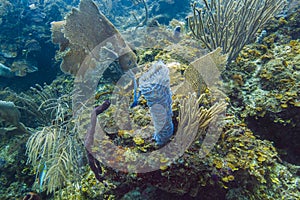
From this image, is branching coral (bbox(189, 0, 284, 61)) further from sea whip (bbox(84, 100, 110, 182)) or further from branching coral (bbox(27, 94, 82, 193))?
branching coral (bbox(27, 94, 82, 193))

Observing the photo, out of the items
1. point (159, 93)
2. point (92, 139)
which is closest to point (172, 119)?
point (159, 93)

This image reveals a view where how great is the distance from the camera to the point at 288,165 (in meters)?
2.55

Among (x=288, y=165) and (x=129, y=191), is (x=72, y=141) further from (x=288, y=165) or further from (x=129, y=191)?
(x=288, y=165)

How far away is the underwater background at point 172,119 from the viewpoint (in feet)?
6.13

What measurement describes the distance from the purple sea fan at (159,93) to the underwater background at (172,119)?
1 cm

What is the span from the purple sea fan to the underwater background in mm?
Answer: 10

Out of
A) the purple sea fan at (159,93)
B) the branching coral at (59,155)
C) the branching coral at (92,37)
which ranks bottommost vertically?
the branching coral at (59,155)

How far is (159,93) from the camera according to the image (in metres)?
1.60

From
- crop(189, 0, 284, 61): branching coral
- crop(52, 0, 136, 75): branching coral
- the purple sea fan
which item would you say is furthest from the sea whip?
crop(189, 0, 284, 61): branching coral

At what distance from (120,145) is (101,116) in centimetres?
53

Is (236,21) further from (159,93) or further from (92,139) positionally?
(92,139)

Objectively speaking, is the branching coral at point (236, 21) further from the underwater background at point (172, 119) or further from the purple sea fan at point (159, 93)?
the purple sea fan at point (159, 93)

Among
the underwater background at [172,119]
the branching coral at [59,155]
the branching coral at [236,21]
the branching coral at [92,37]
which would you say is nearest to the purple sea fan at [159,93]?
the underwater background at [172,119]

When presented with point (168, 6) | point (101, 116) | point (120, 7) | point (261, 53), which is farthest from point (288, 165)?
point (120, 7)
